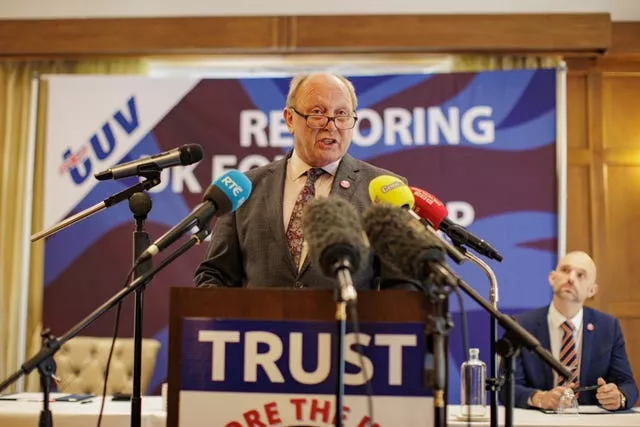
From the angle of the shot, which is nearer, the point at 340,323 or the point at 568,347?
the point at 340,323

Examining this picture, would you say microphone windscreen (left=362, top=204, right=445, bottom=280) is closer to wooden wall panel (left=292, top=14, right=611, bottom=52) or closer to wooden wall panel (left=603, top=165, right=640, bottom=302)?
wooden wall panel (left=292, top=14, right=611, bottom=52)

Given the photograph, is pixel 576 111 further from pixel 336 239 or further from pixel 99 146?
pixel 336 239

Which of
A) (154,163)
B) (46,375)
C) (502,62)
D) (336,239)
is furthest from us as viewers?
(502,62)

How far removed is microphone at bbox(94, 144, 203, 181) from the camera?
1.96m

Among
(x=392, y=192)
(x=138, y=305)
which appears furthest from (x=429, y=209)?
(x=138, y=305)

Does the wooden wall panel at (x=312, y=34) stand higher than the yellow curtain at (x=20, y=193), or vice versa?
the wooden wall panel at (x=312, y=34)

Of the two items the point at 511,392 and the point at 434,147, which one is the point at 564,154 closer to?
the point at 434,147

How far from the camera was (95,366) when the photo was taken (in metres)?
4.19

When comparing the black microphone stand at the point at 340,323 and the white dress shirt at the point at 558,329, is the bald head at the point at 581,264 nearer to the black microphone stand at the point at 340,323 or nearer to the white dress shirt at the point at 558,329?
the white dress shirt at the point at 558,329

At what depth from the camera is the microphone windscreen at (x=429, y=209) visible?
1.85m

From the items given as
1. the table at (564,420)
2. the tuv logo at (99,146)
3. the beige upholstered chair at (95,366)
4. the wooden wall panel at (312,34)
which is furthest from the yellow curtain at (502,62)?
the table at (564,420)

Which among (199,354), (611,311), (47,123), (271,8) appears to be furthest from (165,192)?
(199,354)

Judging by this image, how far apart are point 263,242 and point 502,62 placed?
3220 mm

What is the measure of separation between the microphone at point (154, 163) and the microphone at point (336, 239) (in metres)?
0.64
